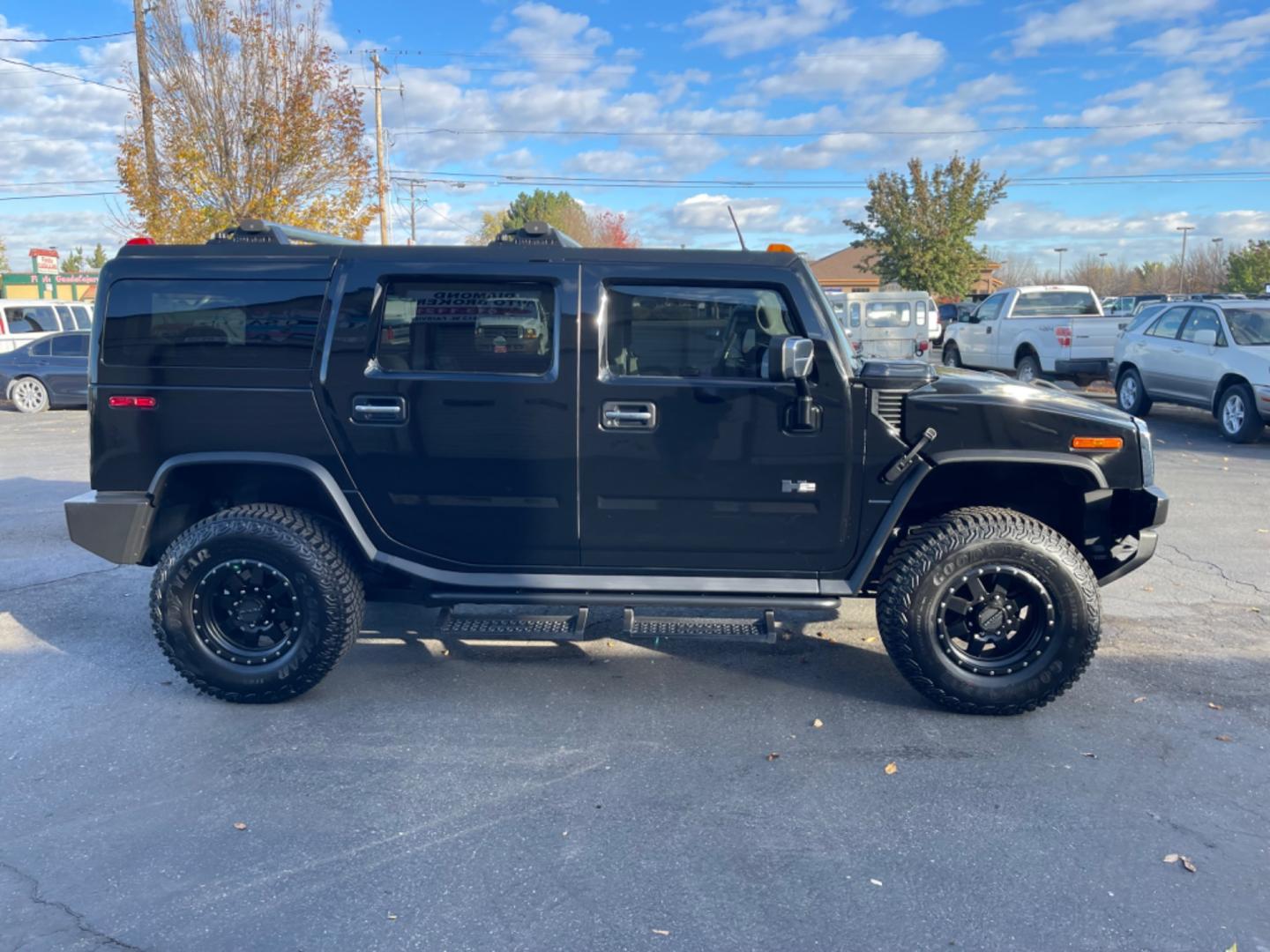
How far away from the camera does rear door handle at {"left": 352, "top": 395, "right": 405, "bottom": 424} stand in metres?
4.33

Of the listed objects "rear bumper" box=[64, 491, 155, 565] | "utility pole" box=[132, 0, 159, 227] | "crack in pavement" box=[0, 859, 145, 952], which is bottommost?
"crack in pavement" box=[0, 859, 145, 952]

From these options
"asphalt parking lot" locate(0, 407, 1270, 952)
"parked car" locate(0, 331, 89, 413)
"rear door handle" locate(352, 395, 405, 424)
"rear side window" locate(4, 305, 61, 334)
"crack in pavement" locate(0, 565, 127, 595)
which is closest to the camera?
"asphalt parking lot" locate(0, 407, 1270, 952)

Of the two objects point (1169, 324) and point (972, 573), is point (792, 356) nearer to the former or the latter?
point (972, 573)

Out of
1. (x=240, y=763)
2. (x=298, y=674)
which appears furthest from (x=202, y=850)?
(x=298, y=674)

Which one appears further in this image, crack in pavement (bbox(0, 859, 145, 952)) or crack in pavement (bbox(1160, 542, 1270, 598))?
crack in pavement (bbox(1160, 542, 1270, 598))

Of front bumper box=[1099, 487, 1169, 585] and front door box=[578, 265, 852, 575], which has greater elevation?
front door box=[578, 265, 852, 575]

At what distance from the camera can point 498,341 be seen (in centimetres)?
437

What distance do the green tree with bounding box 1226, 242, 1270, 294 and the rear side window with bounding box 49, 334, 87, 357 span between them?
4539 centimetres

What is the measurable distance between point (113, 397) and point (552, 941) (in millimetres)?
3038

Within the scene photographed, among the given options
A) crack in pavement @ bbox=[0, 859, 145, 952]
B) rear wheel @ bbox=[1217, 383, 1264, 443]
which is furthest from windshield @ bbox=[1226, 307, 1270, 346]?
crack in pavement @ bbox=[0, 859, 145, 952]

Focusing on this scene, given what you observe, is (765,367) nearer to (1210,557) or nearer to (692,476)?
(692,476)

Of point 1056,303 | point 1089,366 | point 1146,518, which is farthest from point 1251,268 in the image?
point 1146,518

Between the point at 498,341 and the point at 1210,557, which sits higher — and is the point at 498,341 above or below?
above

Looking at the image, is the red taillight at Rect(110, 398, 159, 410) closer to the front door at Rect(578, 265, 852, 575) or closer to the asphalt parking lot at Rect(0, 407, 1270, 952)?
the asphalt parking lot at Rect(0, 407, 1270, 952)
